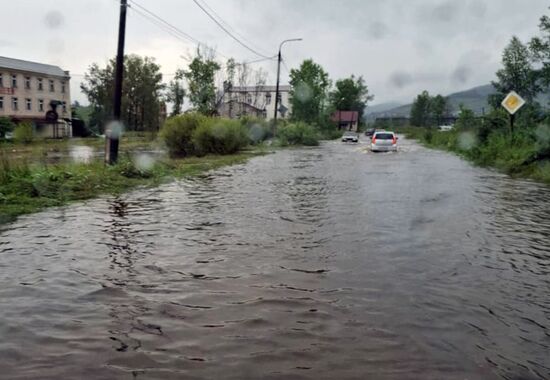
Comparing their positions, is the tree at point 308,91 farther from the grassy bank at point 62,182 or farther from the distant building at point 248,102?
the grassy bank at point 62,182

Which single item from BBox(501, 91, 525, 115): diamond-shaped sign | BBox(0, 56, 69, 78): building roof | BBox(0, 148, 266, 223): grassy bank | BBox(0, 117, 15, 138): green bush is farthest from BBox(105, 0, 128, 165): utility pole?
BBox(0, 56, 69, 78): building roof

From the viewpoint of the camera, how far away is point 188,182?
16.1m

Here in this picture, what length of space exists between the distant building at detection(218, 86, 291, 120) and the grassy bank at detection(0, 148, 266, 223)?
3630cm

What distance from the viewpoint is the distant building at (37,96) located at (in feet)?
176

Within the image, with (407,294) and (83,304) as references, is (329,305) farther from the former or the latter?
(83,304)

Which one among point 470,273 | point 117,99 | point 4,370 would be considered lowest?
point 4,370

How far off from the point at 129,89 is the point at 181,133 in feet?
165

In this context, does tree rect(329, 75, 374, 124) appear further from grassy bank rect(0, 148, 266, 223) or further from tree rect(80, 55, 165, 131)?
grassy bank rect(0, 148, 266, 223)

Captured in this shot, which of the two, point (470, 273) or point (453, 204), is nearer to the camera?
point (470, 273)

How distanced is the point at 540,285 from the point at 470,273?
0.78 metres

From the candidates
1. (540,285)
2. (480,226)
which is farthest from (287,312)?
(480,226)

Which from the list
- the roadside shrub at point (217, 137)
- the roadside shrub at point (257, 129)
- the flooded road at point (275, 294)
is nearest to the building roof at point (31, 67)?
the roadside shrub at point (257, 129)

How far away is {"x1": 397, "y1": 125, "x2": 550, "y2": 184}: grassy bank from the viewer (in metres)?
19.0

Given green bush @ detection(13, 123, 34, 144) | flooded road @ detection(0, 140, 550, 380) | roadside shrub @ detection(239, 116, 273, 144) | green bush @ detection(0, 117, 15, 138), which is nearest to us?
flooded road @ detection(0, 140, 550, 380)
